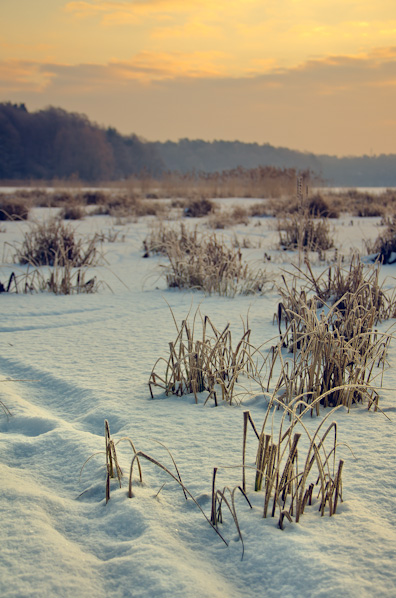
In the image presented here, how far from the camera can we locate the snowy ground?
1.09 meters

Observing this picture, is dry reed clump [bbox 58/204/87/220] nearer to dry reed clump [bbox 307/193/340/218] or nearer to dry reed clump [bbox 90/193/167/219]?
dry reed clump [bbox 90/193/167/219]

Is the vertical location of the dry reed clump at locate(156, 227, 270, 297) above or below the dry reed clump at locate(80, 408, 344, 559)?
above

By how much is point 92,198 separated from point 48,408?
38.2 feet

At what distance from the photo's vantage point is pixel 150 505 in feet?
4.39

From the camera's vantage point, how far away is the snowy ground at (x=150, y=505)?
109cm

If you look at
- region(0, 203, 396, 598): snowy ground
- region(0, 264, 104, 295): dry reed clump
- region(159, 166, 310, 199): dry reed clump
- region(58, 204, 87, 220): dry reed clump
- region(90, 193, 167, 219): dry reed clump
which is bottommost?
region(0, 203, 396, 598): snowy ground

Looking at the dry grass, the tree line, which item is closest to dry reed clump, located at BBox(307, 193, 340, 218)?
the dry grass

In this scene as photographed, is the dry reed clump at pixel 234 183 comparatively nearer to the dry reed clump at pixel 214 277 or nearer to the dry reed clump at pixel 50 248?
the dry reed clump at pixel 50 248

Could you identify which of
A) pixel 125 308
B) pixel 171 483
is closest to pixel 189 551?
pixel 171 483

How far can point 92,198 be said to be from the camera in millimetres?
13094

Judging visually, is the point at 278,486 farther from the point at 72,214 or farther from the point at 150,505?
the point at 72,214

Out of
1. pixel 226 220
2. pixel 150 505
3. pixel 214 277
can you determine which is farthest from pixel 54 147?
pixel 150 505

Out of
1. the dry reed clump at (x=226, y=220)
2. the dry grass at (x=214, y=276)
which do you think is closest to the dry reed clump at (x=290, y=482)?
the dry grass at (x=214, y=276)

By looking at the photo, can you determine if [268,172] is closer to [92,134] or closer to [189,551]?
[189,551]
